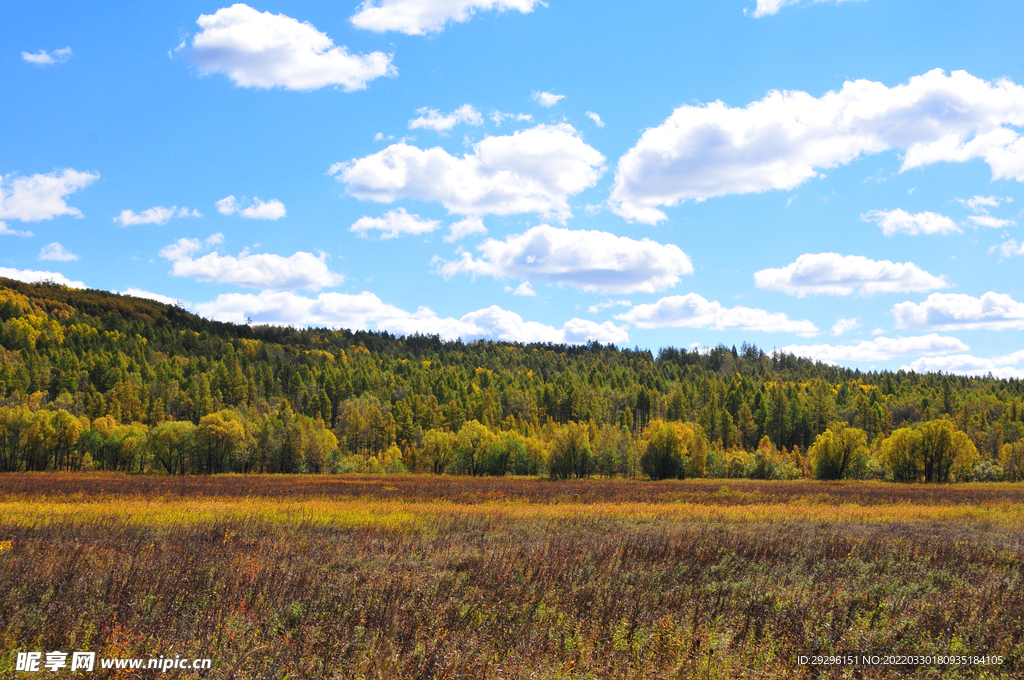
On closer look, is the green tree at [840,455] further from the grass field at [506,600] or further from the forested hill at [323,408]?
the grass field at [506,600]

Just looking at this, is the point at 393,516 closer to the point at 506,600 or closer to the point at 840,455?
the point at 506,600

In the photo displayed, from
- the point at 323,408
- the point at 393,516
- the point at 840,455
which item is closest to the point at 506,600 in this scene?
the point at 393,516

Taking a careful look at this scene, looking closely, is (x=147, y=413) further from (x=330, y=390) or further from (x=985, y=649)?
(x=985, y=649)

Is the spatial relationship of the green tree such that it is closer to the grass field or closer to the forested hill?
the forested hill

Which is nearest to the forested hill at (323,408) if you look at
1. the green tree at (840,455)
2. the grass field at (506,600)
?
the green tree at (840,455)

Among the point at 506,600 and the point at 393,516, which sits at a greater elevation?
the point at 506,600

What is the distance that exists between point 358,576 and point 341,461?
287 ft

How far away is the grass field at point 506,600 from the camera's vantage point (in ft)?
24.7

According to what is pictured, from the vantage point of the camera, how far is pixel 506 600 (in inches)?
399

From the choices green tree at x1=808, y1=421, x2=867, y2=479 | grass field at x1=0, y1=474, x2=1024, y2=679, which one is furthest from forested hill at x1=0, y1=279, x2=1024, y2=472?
grass field at x1=0, y1=474, x2=1024, y2=679

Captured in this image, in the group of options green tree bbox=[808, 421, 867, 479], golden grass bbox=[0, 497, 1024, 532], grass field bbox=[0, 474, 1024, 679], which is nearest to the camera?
grass field bbox=[0, 474, 1024, 679]

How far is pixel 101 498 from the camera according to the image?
36219 millimetres

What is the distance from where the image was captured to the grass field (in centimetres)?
752

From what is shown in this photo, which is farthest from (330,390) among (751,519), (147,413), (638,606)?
(638,606)
